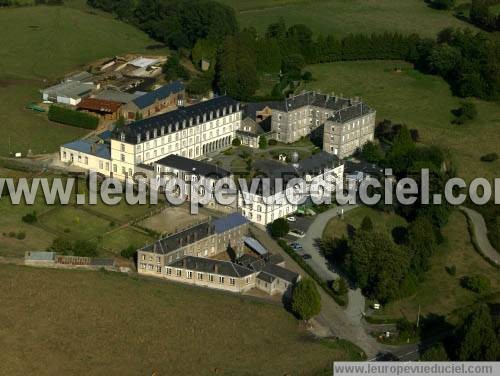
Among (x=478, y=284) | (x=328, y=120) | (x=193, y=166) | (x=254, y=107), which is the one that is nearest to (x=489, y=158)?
(x=328, y=120)

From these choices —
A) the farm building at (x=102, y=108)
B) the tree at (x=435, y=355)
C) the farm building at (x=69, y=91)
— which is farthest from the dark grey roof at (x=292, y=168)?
the farm building at (x=69, y=91)

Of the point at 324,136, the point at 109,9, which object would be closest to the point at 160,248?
the point at 324,136

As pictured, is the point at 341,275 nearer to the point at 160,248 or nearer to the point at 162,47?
the point at 160,248

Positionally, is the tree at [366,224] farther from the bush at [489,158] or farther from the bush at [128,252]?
the bush at [489,158]

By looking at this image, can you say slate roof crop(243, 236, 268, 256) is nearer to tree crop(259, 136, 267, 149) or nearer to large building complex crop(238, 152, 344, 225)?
large building complex crop(238, 152, 344, 225)

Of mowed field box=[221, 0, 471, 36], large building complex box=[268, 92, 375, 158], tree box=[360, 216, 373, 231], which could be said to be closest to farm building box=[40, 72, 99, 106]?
large building complex box=[268, 92, 375, 158]

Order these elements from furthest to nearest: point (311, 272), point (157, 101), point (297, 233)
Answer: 1. point (157, 101)
2. point (297, 233)
3. point (311, 272)

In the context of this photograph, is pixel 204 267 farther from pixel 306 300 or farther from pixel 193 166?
pixel 193 166
